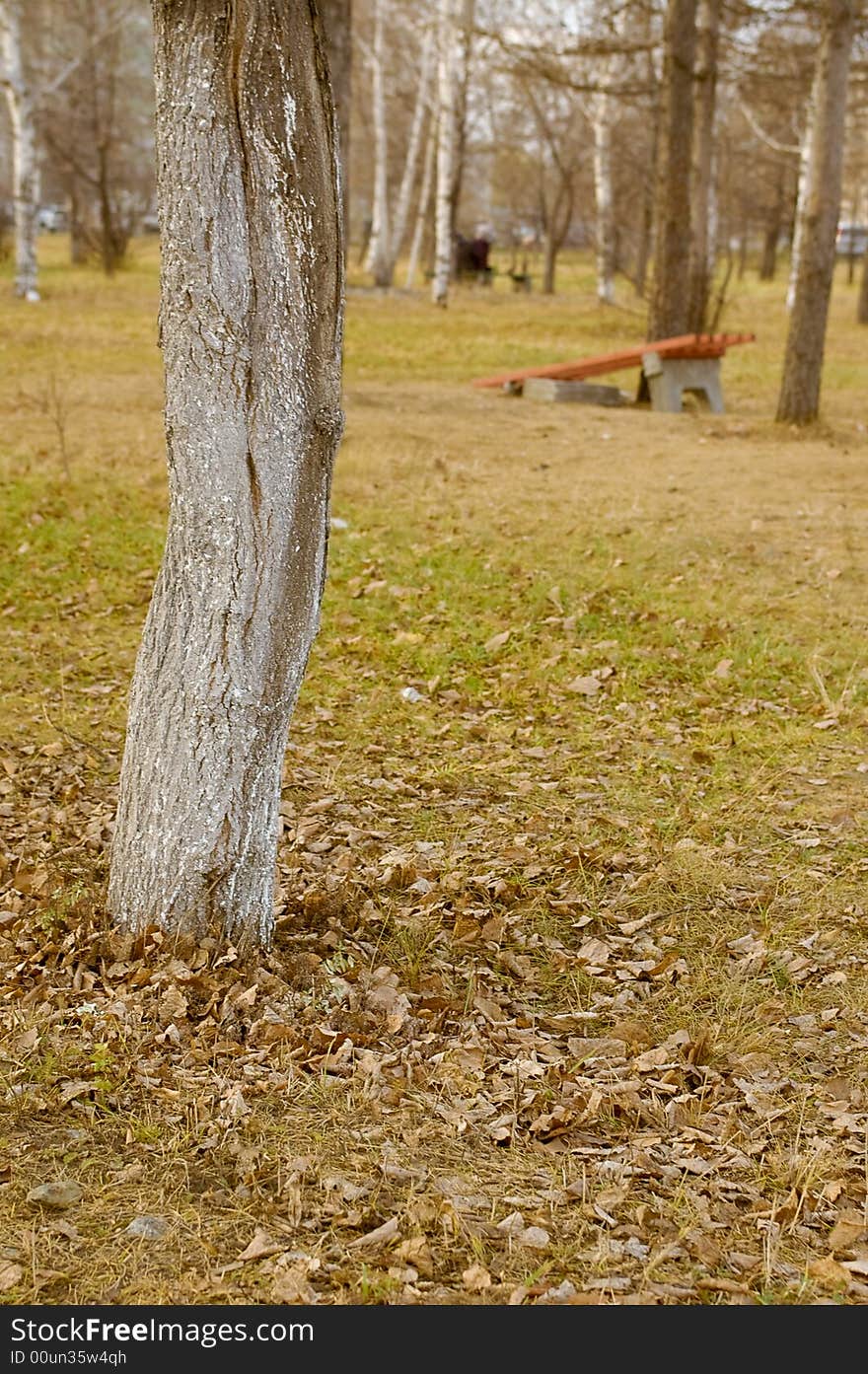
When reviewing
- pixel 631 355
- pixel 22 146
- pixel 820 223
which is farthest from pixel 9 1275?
pixel 22 146

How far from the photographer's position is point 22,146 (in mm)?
20906

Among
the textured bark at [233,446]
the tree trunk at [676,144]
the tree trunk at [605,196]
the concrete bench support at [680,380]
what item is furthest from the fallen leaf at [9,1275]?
the tree trunk at [605,196]

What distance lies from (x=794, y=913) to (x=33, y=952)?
256cm

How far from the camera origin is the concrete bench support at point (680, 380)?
14.5m

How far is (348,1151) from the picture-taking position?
332 cm

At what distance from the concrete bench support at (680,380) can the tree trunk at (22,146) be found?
37.0ft

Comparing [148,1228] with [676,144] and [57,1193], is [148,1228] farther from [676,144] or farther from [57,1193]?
[676,144]

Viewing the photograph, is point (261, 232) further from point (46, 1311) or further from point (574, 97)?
point (574, 97)

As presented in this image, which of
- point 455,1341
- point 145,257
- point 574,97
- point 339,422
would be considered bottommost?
point 455,1341

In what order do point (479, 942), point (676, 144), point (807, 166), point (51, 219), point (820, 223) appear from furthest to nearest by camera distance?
1. point (51, 219)
2. point (807, 166)
3. point (676, 144)
4. point (820, 223)
5. point (479, 942)

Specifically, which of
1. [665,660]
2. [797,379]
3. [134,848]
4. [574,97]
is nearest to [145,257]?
[574,97]

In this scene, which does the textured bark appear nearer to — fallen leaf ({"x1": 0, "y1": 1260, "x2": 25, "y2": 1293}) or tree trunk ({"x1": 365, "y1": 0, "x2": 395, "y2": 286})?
fallen leaf ({"x1": 0, "y1": 1260, "x2": 25, "y2": 1293})

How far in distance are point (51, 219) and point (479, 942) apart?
197 feet

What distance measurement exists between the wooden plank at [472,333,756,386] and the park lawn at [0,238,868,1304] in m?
4.73
